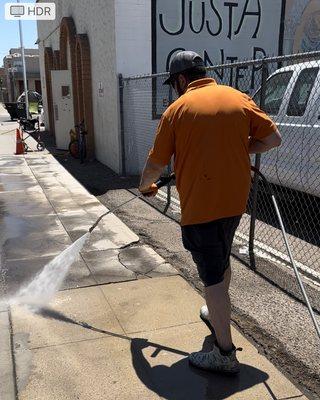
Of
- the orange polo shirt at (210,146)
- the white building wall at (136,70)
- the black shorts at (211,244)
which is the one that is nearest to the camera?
the orange polo shirt at (210,146)

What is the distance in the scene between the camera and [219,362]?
114 inches

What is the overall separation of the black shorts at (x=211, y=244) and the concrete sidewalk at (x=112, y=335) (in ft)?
2.32

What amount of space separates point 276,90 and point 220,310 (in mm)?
4279

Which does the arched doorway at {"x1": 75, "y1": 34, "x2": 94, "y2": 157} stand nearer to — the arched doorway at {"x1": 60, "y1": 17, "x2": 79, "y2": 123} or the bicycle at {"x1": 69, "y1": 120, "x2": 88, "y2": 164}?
Result: the bicycle at {"x1": 69, "y1": 120, "x2": 88, "y2": 164}

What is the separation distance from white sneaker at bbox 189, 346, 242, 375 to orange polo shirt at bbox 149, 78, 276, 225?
910 mm

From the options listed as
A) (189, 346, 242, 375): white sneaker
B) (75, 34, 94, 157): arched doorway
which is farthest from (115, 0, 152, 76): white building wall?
(189, 346, 242, 375): white sneaker

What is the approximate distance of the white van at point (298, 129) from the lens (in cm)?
531

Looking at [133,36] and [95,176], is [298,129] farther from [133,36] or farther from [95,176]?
[95,176]

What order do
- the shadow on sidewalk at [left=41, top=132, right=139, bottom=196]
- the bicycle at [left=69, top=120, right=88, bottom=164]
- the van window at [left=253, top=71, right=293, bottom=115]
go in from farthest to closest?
the bicycle at [left=69, top=120, right=88, bottom=164], the shadow on sidewalk at [left=41, top=132, right=139, bottom=196], the van window at [left=253, top=71, right=293, bottom=115]

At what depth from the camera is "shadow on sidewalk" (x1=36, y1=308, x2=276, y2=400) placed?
2789mm

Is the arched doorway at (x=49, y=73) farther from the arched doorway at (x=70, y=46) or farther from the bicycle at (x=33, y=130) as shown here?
the arched doorway at (x=70, y=46)

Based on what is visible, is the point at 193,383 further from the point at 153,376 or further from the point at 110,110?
the point at 110,110

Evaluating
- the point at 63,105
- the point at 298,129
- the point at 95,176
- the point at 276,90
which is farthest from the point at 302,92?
the point at 63,105

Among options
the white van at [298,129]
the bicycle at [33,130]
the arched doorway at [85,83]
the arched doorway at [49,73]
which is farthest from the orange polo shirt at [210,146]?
the arched doorway at [49,73]
